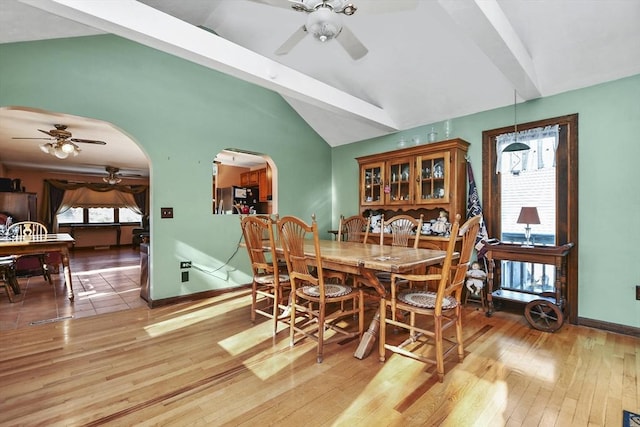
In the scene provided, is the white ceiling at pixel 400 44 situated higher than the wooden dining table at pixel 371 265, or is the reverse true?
the white ceiling at pixel 400 44

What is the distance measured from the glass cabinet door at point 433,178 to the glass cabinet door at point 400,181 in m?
0.12

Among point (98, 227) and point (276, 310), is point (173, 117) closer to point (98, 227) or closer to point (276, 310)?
point (276, 310)

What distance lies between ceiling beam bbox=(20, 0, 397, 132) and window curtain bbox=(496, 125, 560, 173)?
6.30ft

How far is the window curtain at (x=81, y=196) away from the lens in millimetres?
8000

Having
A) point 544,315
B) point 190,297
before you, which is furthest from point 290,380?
point 544,315

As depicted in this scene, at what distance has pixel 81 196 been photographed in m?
8.57

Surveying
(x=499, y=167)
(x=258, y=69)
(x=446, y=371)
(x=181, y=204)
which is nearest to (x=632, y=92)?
(x=499, y=167)

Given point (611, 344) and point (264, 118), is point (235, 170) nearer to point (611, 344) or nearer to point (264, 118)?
point (264, 118)

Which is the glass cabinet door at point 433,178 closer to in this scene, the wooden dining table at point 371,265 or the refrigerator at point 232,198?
the wooden dining table at point 371,265

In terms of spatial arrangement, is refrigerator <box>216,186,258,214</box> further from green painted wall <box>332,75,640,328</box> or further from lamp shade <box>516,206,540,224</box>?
green painted wall <box>332,75,640,328</box>

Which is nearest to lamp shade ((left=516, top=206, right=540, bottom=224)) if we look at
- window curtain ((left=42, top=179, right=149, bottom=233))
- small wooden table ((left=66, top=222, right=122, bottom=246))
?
window curtain ((left=42, top=179, right=149, bottom=233))

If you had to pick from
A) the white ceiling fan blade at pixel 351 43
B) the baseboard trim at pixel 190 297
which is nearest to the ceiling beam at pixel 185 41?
the white ceiling fan blade at pixel 351 43

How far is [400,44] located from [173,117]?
2.70 metres

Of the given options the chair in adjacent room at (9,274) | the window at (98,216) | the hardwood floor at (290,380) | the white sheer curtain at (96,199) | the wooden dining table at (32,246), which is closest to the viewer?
the hardwood floor at (290,380)
